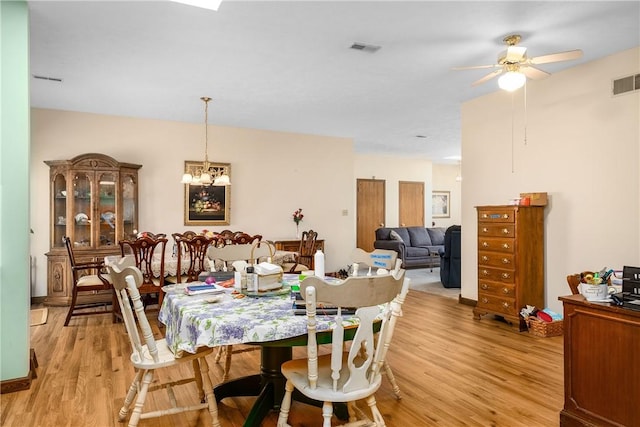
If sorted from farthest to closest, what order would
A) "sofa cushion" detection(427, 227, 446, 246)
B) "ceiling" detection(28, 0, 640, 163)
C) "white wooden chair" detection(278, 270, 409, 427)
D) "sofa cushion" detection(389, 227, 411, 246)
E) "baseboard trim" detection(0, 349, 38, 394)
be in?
1. "sofa cushion" detection(427, 227, 446, 246)
2. "sofa cushion" detection(389, 227, 411, 246)
3. "ceiling" detection(28, 0, 640, 163)
4. "baseboard trim" detection(0, 349, 38, 394)
5. "white wooden chair" detection(278, 270, 409, 427)

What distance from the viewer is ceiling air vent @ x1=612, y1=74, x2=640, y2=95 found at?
373 centimetres

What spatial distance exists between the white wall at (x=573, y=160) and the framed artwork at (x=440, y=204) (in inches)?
243

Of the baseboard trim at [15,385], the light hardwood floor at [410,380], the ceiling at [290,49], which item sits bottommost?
the light hardwood floor at [410,380]

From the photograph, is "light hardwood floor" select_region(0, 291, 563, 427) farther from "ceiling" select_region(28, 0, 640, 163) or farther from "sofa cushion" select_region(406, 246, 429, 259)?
"sofa cushion" select_region(406, 246, 429, 259)

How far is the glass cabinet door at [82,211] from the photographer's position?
5500mm

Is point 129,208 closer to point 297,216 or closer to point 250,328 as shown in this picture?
point 297,216

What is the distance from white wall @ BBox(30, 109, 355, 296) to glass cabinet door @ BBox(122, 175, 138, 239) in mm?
228

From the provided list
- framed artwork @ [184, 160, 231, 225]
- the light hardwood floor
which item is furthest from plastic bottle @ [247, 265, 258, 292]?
framed artwork @ [184, 160, 231, 225]

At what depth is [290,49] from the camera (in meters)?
3.72

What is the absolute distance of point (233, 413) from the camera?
99.0 inches

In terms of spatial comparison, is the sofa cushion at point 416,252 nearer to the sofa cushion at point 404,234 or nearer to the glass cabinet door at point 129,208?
the sofa cushion at point 404,234

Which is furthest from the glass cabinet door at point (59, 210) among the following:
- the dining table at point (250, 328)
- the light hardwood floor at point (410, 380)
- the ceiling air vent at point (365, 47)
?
the ceiling air vent at point (365, 47)

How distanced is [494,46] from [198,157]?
15.3 ft

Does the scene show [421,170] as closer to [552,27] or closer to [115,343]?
[552,27]
